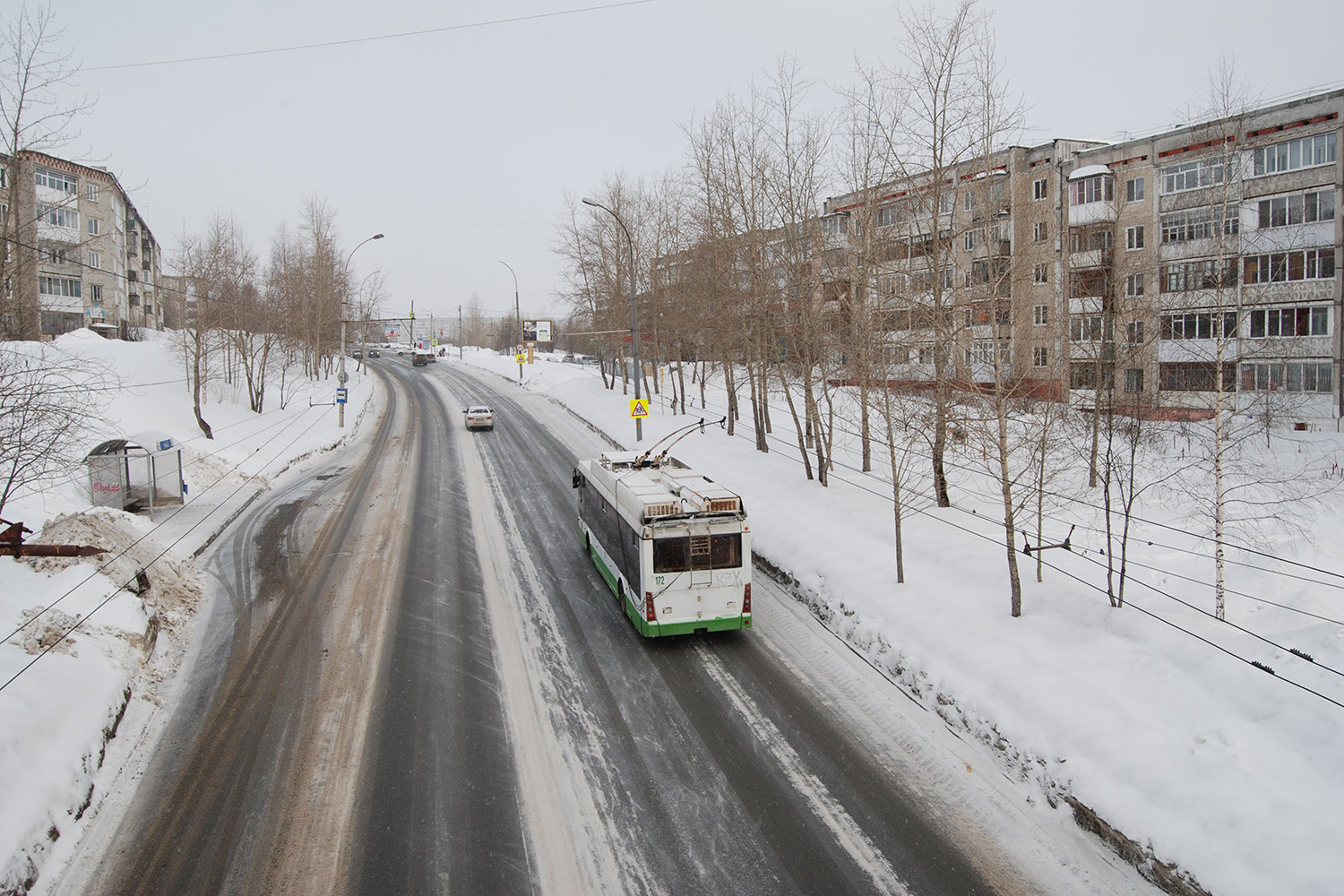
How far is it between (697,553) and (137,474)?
17.4 metres

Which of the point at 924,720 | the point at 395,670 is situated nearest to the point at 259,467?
the point at 395,670

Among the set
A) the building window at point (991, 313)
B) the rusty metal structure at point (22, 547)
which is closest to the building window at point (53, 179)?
the rusty metal structure at point (22, 547)

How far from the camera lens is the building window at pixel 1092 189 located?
124 feet

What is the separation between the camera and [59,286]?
1953 inches

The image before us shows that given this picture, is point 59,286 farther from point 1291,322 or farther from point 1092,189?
point 1291,322

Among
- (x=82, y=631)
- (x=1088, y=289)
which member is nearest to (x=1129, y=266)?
(x=1088, y=289)

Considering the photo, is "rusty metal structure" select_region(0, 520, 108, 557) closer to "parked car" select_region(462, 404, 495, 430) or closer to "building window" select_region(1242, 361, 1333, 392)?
"parked car" select_region(462, 404, 495, 430)

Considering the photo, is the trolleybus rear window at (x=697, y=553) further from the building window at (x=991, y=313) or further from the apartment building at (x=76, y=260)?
the apartment building at (x=76, y=260)

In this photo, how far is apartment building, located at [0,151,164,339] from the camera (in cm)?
1294

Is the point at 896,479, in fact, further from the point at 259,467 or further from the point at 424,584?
the point at 259,467

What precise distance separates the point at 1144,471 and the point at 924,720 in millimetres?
20991

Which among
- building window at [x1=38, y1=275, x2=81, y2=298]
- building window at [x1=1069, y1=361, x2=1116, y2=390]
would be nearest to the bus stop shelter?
building window at [x1=1069, y1=361, x2=1116, y2=390]

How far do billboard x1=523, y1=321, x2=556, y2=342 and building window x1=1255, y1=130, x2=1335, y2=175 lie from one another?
40.6 meters

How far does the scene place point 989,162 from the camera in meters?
12.2
